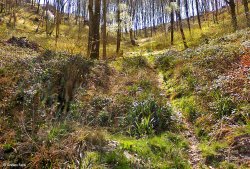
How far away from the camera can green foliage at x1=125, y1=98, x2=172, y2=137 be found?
811cm

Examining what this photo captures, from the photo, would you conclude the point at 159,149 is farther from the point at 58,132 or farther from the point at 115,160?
the point at 58,132

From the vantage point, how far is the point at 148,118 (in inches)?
324

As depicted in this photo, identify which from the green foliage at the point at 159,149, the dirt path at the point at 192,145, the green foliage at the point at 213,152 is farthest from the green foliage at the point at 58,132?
the green foliage at the point at 213,152

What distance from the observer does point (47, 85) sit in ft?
32.6

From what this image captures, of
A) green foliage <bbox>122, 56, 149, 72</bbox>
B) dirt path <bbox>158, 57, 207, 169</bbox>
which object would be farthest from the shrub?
green foliage <bbox>122, 56, 149, 72</bbox>

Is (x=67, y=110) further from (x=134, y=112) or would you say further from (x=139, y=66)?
(x=139, y=66)

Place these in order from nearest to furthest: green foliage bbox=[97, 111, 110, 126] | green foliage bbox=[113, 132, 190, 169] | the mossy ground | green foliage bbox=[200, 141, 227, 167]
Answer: the mossy ground
green foliage bbox=[113, 132, 190, 169]
green foliage bbox=[200, 141, 227, 167]
green foliage bbox=[97, 111, 110, 126]

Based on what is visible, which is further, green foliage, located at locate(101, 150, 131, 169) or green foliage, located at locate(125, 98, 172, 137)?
green foliage, located at locate(125, 98, 172, 137)

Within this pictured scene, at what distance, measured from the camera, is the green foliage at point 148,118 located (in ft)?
26.6

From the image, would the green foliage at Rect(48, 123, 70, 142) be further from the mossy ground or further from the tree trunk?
the tree trunk

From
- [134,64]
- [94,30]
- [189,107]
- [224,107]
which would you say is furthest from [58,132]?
[94,30]

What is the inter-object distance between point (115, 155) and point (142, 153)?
708 mm

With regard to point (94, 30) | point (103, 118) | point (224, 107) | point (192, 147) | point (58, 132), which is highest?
point (94, 30)

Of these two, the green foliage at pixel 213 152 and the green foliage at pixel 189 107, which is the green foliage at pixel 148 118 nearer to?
the green foliage at pixel 189 107
